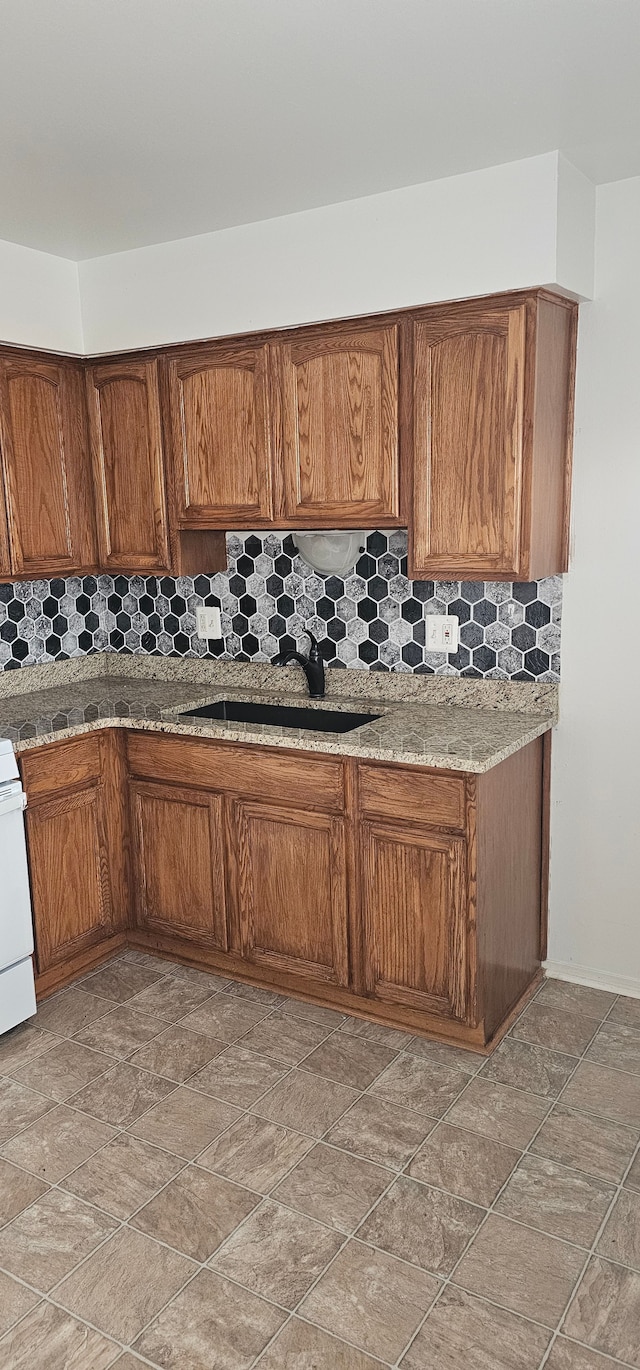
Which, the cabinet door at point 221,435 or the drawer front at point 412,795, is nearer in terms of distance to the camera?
the drawer front at point 412,795

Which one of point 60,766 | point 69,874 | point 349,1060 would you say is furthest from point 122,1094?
point 60,766

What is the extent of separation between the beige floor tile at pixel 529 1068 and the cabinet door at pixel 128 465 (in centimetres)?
200

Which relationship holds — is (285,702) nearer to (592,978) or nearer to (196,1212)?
(592,978)

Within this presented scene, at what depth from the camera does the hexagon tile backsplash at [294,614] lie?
124 inches

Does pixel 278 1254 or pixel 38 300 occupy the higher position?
pixel 38 300

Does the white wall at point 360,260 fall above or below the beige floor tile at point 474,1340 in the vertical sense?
above

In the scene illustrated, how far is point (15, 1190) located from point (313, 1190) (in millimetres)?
707

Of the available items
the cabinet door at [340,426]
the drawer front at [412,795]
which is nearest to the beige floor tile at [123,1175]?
the drawer front at [412,795]

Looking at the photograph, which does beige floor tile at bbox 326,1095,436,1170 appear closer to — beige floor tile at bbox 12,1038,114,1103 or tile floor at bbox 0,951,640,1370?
tile floor at bbox 0,951,640,1370

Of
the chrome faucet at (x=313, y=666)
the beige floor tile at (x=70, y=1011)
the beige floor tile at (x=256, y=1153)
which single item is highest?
the chrome faucet at (x=313, y=666)

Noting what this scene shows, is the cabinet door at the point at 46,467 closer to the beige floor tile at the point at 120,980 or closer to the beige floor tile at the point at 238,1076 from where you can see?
the beige floor tile at the point at 120,980

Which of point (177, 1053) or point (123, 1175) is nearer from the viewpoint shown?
point (123, 1175)

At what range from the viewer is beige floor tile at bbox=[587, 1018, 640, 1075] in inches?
108

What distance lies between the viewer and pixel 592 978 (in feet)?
10.5
